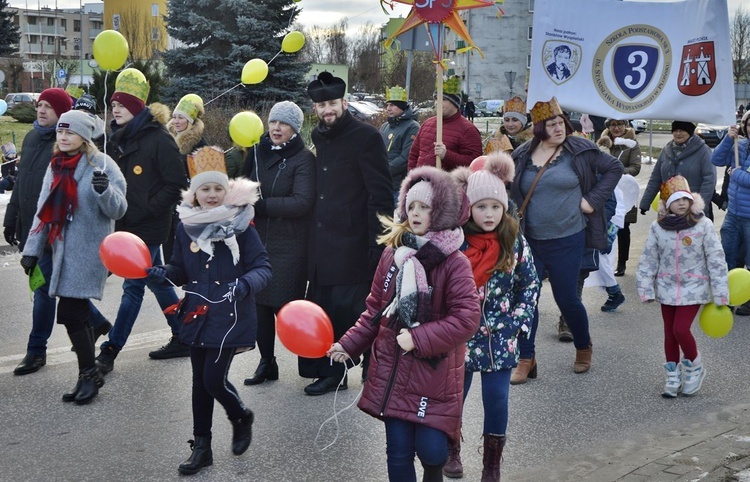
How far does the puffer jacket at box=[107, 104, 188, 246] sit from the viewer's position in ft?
22.9

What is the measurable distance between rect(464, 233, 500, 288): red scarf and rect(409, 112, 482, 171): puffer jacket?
11.1 ft

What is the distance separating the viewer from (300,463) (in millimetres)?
5242

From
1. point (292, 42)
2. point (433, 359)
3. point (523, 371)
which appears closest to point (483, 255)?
point (433, 359)

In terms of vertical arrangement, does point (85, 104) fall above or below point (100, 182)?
above

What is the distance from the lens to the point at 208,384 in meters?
5.03

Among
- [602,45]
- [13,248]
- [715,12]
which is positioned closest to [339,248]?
[602,45]

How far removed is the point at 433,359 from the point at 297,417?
215cm

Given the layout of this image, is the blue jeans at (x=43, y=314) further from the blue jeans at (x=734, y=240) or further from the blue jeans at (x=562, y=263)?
the blue jeans at (x=734, y=240)

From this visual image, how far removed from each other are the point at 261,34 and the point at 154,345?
709 inches

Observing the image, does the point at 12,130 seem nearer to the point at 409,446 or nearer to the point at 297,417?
the point at 297,417

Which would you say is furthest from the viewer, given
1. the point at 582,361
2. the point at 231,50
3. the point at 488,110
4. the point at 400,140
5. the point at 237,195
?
the point at 488,110

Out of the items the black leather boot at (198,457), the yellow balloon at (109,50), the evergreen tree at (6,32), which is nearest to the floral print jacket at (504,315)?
the black leather boot at (198,457)

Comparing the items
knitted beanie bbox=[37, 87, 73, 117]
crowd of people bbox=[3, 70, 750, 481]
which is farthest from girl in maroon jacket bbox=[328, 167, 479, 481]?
knitted beanie bbox=[37, 87, 73, 117]

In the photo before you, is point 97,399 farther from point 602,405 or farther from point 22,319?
point 602,405
